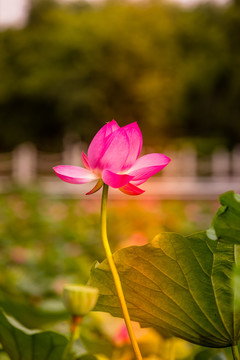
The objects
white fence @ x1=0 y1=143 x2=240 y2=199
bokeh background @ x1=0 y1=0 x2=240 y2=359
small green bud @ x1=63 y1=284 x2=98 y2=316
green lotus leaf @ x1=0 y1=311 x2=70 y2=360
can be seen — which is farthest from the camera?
bokeh background @ x1=0 y1=0 x2=240 y2=359

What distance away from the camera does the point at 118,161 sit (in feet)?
1.06

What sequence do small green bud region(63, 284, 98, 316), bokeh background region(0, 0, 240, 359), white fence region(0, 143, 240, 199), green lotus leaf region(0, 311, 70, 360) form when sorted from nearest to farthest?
small green bud region(63, 284, 98, 316) < green lotus leaf region(0, 311, 70, 360) < white fence region(0, 143, 240, 199) < bokeh background region(0, 0, 240, 359)

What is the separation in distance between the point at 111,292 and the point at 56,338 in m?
0.06

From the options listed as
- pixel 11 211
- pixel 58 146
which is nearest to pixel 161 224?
pixel 11 211

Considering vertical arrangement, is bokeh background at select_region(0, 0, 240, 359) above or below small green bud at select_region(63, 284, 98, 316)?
above

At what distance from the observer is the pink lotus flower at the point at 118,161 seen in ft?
1.05

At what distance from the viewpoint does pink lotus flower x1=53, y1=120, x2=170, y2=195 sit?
0.32 metres

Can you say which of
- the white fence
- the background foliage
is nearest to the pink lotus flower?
the white fence

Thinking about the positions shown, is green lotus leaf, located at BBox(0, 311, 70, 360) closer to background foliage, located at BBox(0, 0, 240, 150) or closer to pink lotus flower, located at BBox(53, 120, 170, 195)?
pink lotus flower, located at BBox(53, 120, 170, 195)

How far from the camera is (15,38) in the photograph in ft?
61.2

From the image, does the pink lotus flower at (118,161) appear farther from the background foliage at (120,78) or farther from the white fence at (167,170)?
the background foliage at (120,78)

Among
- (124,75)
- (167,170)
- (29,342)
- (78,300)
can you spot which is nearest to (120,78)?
(124,75)

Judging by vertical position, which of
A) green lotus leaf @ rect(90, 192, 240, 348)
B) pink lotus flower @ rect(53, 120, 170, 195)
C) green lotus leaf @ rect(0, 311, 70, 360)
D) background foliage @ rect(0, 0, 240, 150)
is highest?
background foliage @ rect(0, 0, 240, 150)

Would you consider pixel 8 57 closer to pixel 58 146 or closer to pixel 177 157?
pixel 58 146
